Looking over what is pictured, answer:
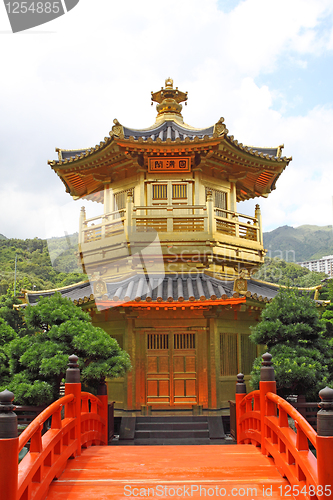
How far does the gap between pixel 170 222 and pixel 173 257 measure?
988 mm

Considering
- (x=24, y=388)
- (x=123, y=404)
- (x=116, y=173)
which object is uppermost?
(x=116, y=173)

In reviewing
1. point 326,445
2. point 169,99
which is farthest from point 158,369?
point 169,99

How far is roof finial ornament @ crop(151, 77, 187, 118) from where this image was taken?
15.4 metres

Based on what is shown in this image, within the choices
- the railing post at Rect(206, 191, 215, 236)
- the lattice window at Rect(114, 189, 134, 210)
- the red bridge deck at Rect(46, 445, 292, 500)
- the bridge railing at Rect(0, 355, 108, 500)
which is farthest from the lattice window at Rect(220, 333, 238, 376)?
the lattice window at Rect(114, 189, 134, 210)

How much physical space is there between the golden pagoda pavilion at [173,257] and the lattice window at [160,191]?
3 centimetres

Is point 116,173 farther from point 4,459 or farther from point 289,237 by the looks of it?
point 289,237

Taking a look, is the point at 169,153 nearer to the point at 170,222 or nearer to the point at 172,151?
the point at 172,151

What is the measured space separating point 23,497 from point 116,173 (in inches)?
424

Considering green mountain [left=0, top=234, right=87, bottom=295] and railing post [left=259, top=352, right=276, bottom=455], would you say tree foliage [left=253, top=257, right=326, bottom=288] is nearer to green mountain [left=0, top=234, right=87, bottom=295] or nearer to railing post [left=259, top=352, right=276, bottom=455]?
green mountain [left=0, top=234, right=87, bottom=295]

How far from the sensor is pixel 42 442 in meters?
4.75

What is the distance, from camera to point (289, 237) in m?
142

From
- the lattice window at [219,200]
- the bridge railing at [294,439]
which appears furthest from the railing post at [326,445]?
the lattice window at [219,200]

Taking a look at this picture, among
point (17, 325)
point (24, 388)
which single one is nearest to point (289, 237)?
point (17, 325)

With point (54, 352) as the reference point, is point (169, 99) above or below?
above
